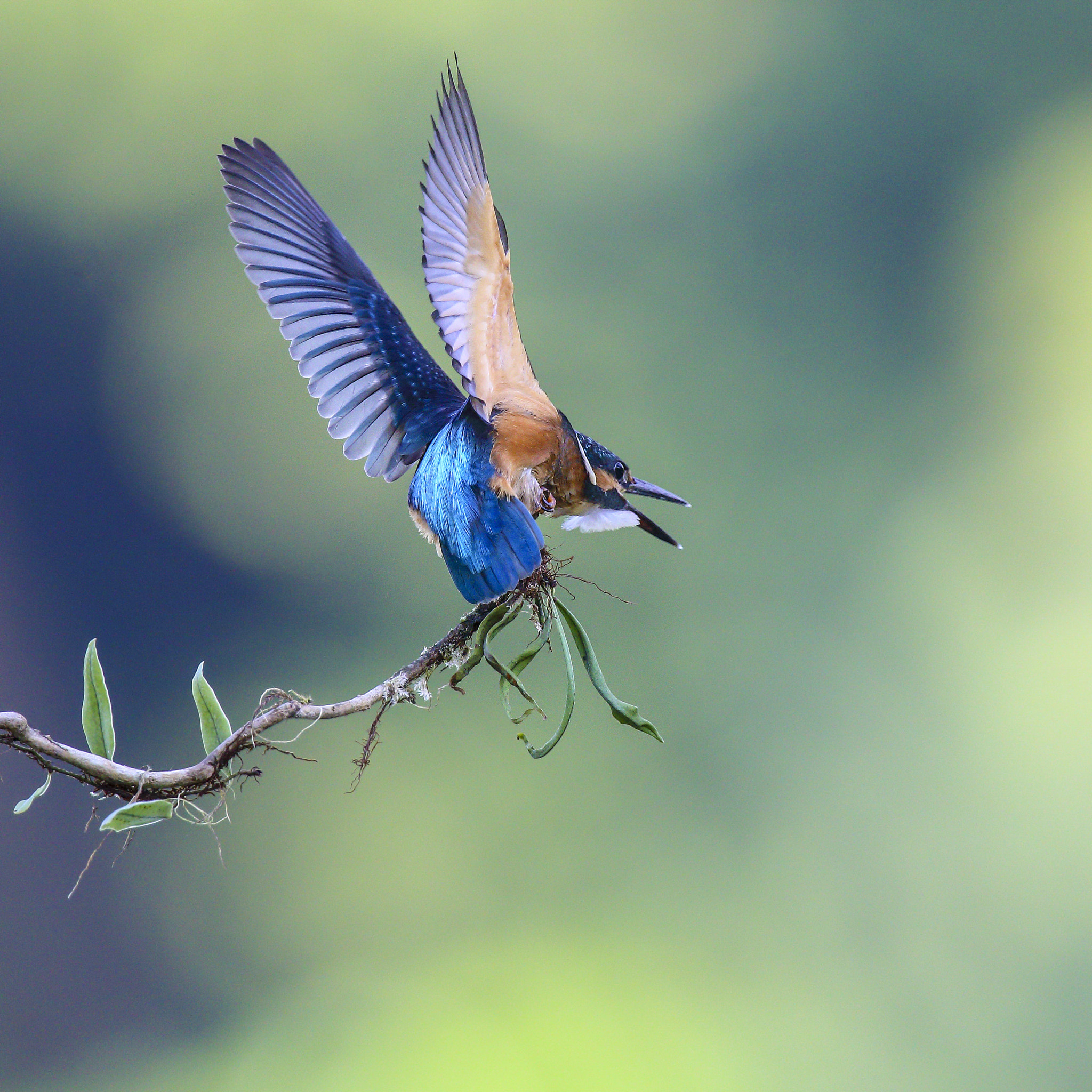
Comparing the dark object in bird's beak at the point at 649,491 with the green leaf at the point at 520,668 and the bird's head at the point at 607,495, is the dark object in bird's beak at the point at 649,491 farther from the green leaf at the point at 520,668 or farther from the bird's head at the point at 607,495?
the green leaf at the point at 520,668

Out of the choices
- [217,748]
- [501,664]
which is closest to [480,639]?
[501,664]

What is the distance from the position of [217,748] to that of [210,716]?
4 centimetres

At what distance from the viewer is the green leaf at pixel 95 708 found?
1.86ft

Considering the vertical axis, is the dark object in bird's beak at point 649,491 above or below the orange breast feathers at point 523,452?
below

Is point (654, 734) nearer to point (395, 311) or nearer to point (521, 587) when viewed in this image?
point (521, 587)

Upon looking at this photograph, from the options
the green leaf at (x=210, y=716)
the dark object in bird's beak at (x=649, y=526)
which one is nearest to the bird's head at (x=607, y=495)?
the dark object in bird's beak at (x=649, y=526)

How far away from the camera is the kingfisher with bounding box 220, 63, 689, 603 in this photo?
647 millimetres

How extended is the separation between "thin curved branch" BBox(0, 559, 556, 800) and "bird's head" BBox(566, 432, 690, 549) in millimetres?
147

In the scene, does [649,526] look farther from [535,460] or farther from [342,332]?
Result: [342,332]

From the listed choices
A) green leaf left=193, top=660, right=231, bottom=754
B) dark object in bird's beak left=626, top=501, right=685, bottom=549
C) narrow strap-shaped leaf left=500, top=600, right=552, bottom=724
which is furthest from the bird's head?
green leaf left=193, top=660, right=231, bottom=754

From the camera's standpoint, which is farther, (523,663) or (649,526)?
(649,526)

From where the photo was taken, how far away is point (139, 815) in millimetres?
542

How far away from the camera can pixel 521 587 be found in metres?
0.67

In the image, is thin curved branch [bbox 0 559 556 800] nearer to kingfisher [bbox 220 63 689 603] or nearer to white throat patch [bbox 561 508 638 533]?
kingfisher [bbox 220 63 689 603]
